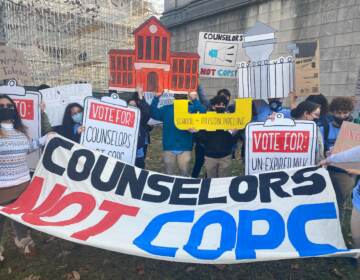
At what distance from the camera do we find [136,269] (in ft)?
12.7

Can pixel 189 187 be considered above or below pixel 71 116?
below

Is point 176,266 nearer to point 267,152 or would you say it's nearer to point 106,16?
point 267,152

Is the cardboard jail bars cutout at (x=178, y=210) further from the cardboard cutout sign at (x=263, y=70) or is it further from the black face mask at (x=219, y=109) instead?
the cardboard cutout sign at (x=263, y=70)

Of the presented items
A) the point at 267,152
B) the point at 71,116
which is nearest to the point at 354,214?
the point at 267,152

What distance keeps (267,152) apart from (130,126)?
1965 millimetres

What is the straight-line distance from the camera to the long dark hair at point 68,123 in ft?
15.3

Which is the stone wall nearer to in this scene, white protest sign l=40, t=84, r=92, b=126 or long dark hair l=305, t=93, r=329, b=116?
long dark hair l=305, t=93, r=329, b=116

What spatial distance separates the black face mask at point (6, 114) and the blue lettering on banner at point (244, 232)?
203 centimetres

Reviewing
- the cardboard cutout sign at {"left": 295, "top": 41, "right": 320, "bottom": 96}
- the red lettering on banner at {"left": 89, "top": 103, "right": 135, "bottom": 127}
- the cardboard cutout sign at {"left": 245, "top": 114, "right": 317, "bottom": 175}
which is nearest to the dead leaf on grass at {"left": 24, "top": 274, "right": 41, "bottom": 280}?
the red lettering on banner at {"left": 89, "top": 103, "right": 135, "bottom": 127}

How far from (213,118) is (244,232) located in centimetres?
167

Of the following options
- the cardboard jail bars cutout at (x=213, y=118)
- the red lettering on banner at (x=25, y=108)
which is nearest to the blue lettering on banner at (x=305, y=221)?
the cardboard jail bars cutout at (x=213, y=118)

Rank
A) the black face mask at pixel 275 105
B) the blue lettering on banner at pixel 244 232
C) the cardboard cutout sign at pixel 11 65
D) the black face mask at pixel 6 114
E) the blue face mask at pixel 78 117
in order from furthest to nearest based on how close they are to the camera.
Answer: the cardboard cutout sign at pixel 11 65 < the black face mask at pixel 275 105 < the blue face mask at pixel 78 117 < the black face mask at pixel 6 114 < the blue lettering on banner at pixel 244 232

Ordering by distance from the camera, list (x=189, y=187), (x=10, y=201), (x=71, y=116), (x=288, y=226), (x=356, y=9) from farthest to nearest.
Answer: (x=356, y=9)
(x=71, y=116)
(x=189, y=187)
(x=10, y=201)
(x=288, y=226)

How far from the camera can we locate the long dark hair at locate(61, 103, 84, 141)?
4.66 m
